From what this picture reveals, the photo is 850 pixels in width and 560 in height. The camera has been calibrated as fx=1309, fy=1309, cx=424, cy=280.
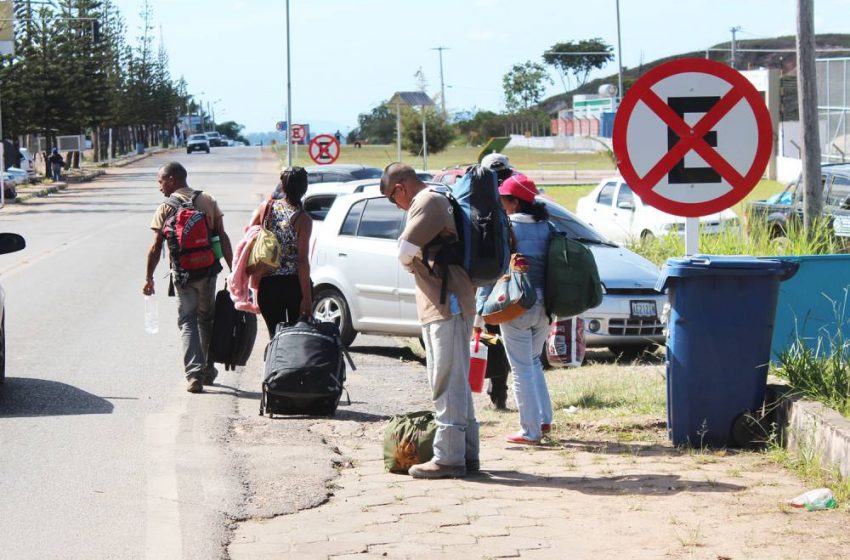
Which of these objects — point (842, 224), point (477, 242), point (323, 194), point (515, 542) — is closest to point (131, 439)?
point (477, 242)

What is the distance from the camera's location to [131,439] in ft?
28.7

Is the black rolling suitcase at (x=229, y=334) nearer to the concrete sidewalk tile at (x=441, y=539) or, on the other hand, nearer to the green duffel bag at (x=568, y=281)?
the green duffel bag at (x=568, y=281)

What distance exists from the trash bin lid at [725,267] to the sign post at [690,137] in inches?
10.9

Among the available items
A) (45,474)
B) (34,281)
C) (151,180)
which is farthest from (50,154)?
(45,474)

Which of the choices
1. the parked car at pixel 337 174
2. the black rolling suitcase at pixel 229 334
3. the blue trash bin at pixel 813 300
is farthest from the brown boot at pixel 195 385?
the parked car at pixel 337 174

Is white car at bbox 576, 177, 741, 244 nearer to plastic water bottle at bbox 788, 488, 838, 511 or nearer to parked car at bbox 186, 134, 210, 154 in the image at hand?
plastic water bottle at bbox 788, 488, 838, 511

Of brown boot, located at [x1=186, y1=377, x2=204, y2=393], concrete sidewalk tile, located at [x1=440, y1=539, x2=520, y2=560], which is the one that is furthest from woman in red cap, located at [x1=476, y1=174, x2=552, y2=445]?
brown boot, located at [x1=186, y1=377, x2=204, y2=393]

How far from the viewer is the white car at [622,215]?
2139 cm

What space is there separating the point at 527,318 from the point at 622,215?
601 inches

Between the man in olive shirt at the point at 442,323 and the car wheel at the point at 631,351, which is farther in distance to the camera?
the car wheel at the point at 631,351

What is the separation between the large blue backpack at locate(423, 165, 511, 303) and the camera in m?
7.22

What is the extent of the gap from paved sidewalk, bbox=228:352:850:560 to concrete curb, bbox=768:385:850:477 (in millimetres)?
205

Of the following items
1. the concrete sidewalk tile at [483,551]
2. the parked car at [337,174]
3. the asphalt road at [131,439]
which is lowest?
the concrete sidewalk tile at [483,551]

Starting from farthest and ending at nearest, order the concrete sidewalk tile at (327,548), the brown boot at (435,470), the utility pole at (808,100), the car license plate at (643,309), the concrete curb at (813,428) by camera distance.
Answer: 1. the car license plate at (643,309)
2. the utility pole at (808,100)
3. the brown boot at (435,470)
4. the concrete curb at (813,428)
5. the concrete sidewalk tile at (327,548)
